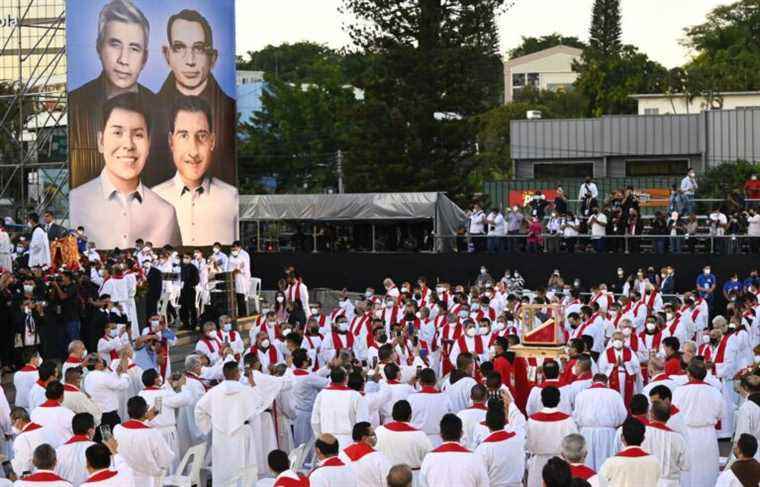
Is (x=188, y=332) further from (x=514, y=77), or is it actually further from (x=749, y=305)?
(x=514, y=77)

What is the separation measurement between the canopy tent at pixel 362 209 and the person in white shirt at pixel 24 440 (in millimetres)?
25367

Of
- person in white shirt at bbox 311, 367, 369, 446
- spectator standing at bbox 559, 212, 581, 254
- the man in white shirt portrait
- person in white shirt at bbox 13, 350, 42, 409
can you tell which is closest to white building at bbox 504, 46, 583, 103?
spectator standing at bbox 559, 212, 581, 254

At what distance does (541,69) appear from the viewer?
4461 inches

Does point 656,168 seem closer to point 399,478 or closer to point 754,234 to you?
point 754,234

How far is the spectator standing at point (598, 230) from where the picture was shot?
111 ft

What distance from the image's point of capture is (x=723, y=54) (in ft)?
222

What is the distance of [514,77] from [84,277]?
94.8 meters

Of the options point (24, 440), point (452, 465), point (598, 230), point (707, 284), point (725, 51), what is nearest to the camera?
point (452, 465)

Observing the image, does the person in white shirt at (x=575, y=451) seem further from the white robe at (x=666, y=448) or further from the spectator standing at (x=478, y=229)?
the spectator standing at (x=478, y=229)

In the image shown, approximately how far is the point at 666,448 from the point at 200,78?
2373 cm

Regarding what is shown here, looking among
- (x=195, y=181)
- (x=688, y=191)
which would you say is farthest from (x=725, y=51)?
(x=195, y=181)

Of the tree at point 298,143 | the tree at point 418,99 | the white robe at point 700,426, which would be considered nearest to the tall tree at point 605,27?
the tree at point 298,143

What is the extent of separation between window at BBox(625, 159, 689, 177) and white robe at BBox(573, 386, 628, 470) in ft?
111

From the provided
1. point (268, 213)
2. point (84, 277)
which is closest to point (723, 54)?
point (268, 213)
